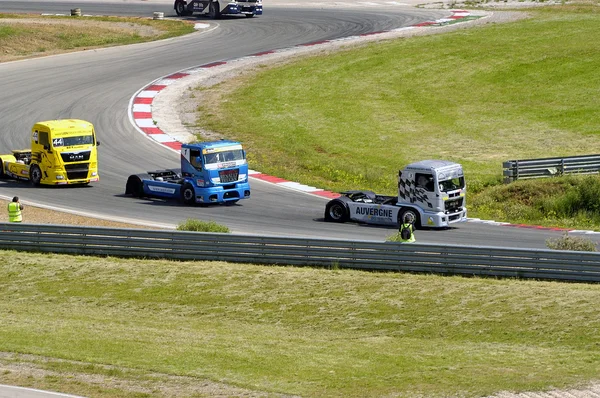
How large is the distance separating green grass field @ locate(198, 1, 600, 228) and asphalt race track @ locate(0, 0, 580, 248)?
13.2 ft

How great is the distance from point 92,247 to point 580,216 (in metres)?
16.0

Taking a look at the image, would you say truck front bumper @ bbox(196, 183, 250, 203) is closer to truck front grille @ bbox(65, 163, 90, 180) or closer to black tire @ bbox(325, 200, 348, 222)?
black tire @ bbox(325, 200, 348, 222)

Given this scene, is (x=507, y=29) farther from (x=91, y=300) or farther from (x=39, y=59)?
(x=91, y=300)

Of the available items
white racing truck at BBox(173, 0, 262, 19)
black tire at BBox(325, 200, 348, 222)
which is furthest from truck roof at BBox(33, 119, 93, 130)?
white racing truck at BBox(173, 0, 262, 19)

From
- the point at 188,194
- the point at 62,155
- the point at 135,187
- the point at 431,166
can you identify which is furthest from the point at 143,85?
the point at 431,166

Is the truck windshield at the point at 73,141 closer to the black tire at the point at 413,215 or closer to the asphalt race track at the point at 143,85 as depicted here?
the asphalt race track at the point at 143,85

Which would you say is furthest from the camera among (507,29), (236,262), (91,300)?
(507,29)

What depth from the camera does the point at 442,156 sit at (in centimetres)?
4250

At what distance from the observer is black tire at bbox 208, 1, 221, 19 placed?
6931cm

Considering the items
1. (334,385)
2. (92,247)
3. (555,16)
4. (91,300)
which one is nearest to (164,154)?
(92,247)

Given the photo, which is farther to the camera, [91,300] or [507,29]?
[507,29]

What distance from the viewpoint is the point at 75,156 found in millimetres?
36062

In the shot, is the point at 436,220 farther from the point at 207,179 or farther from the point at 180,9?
the point at 180,9

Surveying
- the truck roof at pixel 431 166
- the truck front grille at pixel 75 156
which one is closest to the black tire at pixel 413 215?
the truck roof at pixel 431 166
